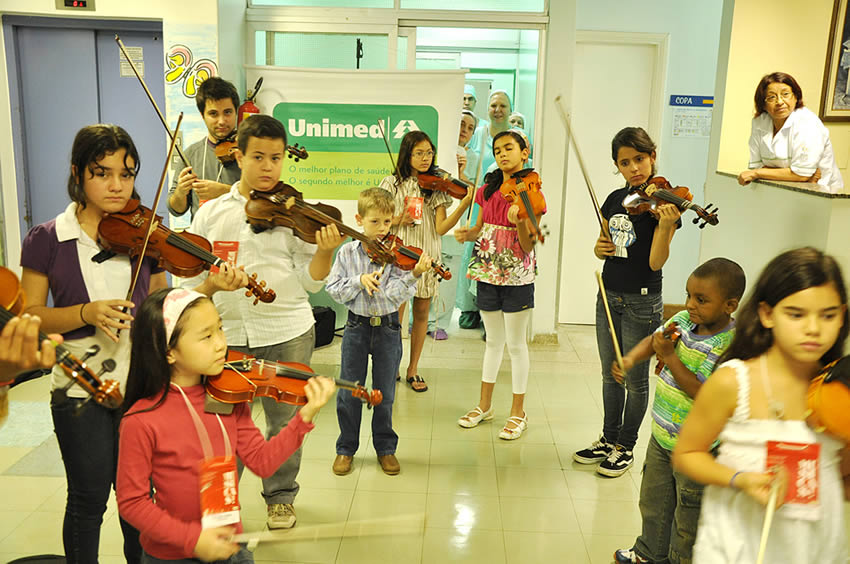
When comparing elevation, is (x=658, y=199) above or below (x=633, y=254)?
above

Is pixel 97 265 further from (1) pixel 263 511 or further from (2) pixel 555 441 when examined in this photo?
(2) pixel 555 441

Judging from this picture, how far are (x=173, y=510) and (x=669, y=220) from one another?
2.17m

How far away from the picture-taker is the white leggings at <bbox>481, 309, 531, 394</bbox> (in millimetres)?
3682

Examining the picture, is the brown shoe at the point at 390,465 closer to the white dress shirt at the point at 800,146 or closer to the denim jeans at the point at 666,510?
the denim jeans at the point at 666,510

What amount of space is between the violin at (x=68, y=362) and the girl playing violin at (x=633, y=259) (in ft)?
6.89

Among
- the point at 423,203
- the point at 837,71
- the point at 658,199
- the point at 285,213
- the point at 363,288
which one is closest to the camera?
the point at 285,213

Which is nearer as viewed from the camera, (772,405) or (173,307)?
(772,405)

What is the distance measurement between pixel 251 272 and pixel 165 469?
99cm

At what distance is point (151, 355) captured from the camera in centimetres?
172

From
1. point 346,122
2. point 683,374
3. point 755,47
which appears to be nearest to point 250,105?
point 346,122

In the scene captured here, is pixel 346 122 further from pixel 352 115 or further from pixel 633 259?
pixel 633 259

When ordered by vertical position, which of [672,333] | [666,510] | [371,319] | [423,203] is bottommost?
[666,510]

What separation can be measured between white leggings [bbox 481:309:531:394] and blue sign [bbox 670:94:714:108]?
2814 millimetres

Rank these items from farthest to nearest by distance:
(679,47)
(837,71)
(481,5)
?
(679,47) → (481,5) → (837,71)
